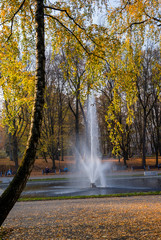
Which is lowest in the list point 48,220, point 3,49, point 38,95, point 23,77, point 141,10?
point 48,220

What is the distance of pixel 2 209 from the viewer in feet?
12.8

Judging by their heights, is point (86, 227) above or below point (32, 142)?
below

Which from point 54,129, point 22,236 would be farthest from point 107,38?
point 54,129

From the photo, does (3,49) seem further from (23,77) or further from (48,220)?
(48,220)

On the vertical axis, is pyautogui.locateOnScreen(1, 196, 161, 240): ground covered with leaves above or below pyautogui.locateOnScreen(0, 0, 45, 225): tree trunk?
below

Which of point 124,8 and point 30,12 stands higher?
point 124,8

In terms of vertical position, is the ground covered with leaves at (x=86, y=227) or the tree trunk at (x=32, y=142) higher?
the tree trunk at (x=32, y=142)

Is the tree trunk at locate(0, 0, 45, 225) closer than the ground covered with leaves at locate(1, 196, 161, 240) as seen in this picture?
Yes

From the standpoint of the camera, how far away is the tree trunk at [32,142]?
13.0ft

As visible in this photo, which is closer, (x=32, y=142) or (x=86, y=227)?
(x=32, y=142)

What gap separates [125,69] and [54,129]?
98.4 feet

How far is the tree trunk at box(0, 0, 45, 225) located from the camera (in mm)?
3977

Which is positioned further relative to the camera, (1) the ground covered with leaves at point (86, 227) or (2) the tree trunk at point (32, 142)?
(1) the ground covered with leaves at point (86, 227)

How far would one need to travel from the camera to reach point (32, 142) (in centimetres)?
433
